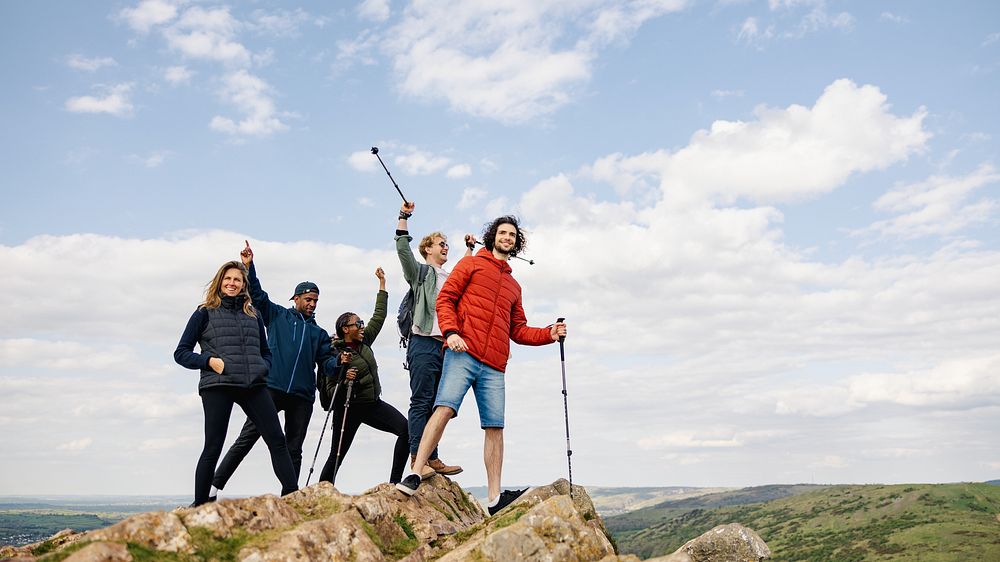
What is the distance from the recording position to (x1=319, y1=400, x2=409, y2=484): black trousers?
12117 mm

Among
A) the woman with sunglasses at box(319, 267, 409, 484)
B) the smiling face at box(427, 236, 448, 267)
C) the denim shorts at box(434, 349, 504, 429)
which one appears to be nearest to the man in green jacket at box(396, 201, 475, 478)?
the smiling face at box(427, 236, 448, 267)

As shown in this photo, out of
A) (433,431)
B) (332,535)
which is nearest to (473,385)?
(433,431)

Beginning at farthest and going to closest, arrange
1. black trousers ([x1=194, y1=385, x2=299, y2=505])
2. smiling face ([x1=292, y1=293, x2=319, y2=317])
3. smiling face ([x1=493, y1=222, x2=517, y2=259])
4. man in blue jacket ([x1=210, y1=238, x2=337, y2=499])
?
1. smiling face ([x1=292, y1=293, x2=319, y2=317])
2. man in blue jacket ([x1=210, y1=238, x2=337, y2=499])
3. smiling face ([x1=493, y1=222, x2=517, y2=259])
4. black trousers ([x1=194, y1=385, x2=299, y2=505])

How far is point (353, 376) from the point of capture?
11867 millimetres

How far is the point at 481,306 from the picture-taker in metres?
10.1

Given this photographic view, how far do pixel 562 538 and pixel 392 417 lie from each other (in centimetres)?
542

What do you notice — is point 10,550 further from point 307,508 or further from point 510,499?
point 510,499

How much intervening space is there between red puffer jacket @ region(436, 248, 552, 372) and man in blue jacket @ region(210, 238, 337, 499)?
8.92 feet

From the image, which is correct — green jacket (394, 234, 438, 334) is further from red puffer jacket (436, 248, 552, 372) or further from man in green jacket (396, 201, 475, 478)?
red puffer jacket (436, 248, 552, 372)

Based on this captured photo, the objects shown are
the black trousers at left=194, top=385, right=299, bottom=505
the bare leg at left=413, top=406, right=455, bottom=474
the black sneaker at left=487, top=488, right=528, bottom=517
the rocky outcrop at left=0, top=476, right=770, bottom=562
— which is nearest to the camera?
the rocky outcrop at left=0, top=476, right=770, bottom=562

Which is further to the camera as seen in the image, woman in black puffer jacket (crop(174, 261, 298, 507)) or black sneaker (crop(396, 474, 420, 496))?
black sneaker (crop(396, 474, 420, 496))

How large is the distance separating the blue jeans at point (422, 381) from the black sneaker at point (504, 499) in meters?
1.40

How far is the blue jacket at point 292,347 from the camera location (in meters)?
10.9

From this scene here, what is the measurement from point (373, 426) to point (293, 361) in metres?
2.01
